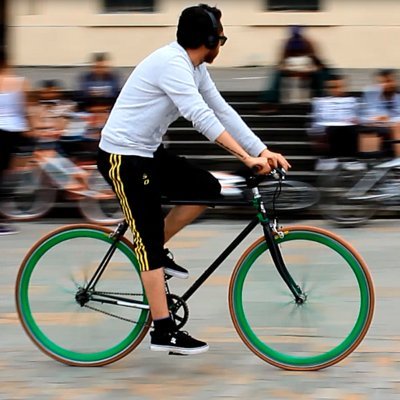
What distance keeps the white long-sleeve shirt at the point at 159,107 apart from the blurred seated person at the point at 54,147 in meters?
5.45

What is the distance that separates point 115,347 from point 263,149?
128 centimetres

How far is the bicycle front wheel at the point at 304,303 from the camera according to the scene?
535cm

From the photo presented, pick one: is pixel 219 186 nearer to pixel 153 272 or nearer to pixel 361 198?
pixel 153 272

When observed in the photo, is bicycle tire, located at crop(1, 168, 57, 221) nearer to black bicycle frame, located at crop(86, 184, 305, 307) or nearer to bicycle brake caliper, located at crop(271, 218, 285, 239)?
black bicycle frame, located at crop(86, 184, 305, 307)

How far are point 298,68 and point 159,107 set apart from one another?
30.5 feet

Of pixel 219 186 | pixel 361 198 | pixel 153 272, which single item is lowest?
pixel 361 198

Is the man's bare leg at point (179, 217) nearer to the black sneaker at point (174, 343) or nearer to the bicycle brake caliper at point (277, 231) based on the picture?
the bicycle brake caliper at point (277, 231)

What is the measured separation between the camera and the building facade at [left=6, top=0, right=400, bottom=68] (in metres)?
19.8

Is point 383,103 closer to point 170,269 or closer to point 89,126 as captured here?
point 89,126

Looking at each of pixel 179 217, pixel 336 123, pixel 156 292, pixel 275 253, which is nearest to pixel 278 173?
pixel 275 253

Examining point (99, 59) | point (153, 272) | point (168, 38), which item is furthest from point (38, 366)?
point (168, 38)

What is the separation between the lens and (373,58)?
64.9ft

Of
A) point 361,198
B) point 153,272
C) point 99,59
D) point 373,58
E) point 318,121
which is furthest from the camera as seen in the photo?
point 373,58

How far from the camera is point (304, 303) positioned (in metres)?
5.43
